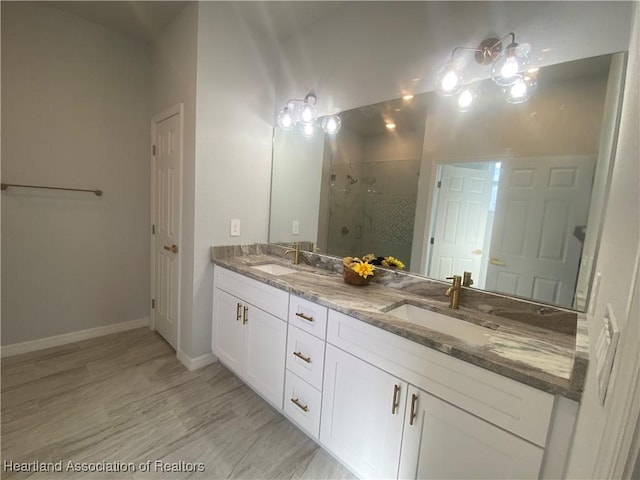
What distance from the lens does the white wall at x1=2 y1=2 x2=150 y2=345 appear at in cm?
218

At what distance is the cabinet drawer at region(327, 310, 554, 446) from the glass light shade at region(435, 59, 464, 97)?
1.28 meters

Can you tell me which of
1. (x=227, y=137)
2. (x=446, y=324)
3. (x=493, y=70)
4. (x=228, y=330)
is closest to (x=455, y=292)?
(x=446, y=324)

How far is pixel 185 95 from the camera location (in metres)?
2.14

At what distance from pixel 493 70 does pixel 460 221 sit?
2.43ft

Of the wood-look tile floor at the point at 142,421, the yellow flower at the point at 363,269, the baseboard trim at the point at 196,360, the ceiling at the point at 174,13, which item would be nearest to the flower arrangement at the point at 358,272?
the yellow flower at the point at 363,269

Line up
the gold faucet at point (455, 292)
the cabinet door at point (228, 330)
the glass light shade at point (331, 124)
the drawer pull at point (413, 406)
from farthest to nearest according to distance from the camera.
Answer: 1. the glass light shade at point (331, 124)
2. the cabinet door at point (228, 330)
3. the gold faucet at point (455, 292)
4. the drawer pull at point (413, 406)

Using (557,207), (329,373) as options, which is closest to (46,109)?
(329,373)

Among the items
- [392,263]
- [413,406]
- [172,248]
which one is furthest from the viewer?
[172,248]

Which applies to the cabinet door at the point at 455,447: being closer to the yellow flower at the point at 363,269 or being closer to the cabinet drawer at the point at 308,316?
the cabinet drawer at the point at 308,316

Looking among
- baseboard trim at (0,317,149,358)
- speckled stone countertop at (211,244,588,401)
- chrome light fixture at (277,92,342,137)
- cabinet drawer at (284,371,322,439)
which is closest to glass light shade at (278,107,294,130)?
chrome light fixture at (277,92,342,137)

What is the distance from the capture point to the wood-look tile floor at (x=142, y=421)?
1469mm

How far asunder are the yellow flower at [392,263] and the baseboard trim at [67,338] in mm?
2512

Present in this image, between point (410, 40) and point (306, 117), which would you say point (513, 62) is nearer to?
point (410, 40)

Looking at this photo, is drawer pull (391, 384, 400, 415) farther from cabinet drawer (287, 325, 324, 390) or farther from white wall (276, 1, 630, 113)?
white wall (276, 1, 630, 113)
